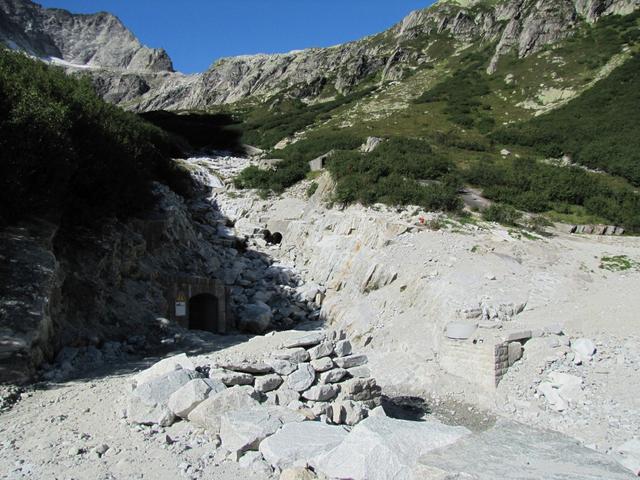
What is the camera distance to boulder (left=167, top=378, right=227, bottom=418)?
7.05 metres

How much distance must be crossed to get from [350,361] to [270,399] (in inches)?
84.1

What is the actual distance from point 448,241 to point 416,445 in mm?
13097

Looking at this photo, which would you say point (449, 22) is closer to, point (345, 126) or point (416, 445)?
point (345, 126)

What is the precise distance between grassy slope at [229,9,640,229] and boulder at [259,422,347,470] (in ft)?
58.2

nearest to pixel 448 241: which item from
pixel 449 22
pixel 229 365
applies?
pixel 229 365

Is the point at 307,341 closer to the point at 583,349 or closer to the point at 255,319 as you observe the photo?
the point at 583,349

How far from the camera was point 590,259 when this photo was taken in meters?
16.7

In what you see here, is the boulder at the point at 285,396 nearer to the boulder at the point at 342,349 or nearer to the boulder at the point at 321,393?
the boulder at the point at 321,393

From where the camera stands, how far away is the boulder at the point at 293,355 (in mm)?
8852

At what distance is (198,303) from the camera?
19.8 m

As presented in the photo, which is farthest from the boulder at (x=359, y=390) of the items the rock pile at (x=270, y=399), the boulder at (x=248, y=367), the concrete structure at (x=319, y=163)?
the concrete structure at (x=319, y=163)

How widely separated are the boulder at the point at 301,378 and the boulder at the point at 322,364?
0.78 feet

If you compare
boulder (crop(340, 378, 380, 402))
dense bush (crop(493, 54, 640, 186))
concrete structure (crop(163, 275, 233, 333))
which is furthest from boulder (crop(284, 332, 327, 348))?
dense bush (crop(493, 54, 640, 186))

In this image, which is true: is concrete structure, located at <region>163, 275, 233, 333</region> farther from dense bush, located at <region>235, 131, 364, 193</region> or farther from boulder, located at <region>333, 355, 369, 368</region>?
dense bush, located at <region>235, 131, 364, 193</region>
